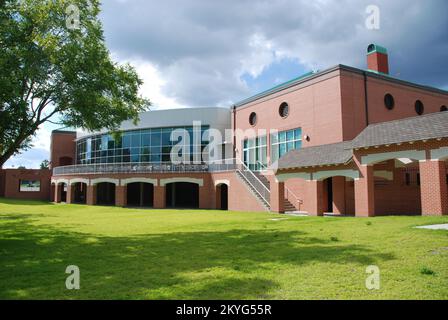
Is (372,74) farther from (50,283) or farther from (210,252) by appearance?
(50,283)

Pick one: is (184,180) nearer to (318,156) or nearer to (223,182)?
(223,182)

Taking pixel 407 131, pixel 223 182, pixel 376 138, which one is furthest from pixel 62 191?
pixel 407 131

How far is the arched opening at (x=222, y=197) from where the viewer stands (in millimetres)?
33231

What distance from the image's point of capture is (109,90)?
1486 centimetres

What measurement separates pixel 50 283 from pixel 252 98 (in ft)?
92.1

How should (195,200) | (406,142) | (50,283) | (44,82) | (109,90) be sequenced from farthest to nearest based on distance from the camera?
(195,200) → (406,142) → (109,90) → (44,82) → (50,283)

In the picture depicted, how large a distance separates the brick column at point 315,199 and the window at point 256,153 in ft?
Answer: 31.9

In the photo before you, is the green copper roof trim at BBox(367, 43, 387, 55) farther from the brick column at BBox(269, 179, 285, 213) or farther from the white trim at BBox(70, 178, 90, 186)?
the white trim at BBox(70, 178, 90, 186)

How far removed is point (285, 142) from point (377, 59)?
10191 mm

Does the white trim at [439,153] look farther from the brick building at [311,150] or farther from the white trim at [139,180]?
the white trim at [139,180]

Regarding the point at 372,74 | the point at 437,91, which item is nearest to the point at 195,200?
the point at 372,74

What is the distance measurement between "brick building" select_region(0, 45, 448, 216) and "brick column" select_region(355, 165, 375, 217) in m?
0.05

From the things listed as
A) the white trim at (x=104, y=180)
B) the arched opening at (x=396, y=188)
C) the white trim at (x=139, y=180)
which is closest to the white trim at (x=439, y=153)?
the arched opening at (x=396, y=188)
